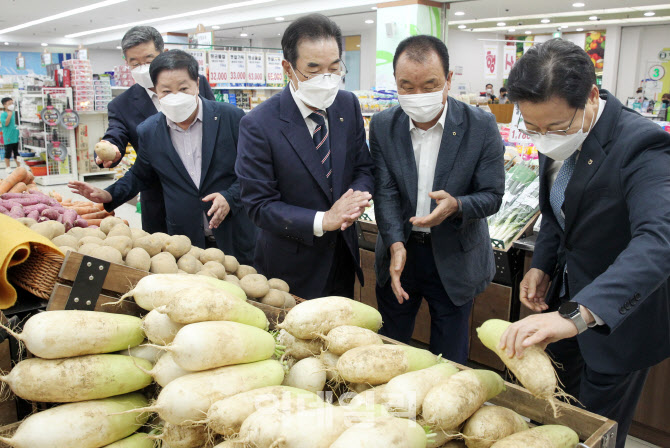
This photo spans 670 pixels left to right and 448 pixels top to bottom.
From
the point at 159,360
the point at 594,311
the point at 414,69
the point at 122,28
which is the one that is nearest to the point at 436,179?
the point at 414,69

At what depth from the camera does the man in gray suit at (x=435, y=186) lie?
6.93 ft

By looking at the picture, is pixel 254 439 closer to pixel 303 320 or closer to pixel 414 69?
pixel 303 320

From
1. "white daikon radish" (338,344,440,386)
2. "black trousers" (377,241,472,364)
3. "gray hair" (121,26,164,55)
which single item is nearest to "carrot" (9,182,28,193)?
"gray hair" (121,26,164,55)

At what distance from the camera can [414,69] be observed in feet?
6.79

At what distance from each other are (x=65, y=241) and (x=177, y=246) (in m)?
0.38

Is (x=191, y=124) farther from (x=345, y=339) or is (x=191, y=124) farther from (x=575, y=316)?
(x=575, y=316)

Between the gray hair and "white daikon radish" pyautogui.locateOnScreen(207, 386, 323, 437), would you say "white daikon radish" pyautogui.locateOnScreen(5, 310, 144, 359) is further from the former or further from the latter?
the gray hair

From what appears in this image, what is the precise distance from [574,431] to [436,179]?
120cm

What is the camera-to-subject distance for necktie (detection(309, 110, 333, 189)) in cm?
226

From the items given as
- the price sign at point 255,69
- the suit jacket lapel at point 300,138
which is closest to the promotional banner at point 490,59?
the price sign at point 255,69

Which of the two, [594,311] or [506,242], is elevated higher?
[594,311]

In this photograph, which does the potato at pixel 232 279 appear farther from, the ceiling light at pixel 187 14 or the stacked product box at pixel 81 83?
the ceiling light at pixel 187 14

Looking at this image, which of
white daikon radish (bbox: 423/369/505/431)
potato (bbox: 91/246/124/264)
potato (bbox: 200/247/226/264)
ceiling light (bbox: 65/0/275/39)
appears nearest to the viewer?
white daikon radish (bbox: 423/369/505/431)

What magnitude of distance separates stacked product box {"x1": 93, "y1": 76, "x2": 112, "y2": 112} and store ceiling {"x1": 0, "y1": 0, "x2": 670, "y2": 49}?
589 cm
